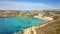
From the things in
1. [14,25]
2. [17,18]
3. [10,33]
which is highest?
[17,18]

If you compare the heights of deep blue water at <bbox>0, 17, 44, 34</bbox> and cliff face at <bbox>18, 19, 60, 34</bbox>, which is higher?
deep blue water at <bbox>0, 17, 44, 34</bbox>

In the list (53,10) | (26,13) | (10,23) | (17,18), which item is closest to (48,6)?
(53,10)

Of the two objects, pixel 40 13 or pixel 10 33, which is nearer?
pixel 10 33

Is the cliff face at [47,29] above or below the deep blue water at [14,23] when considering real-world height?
below

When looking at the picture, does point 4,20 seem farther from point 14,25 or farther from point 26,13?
point 26,13

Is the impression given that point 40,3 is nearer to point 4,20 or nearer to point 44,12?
point 44,12

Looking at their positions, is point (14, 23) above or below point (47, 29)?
above

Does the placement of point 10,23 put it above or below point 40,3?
below
